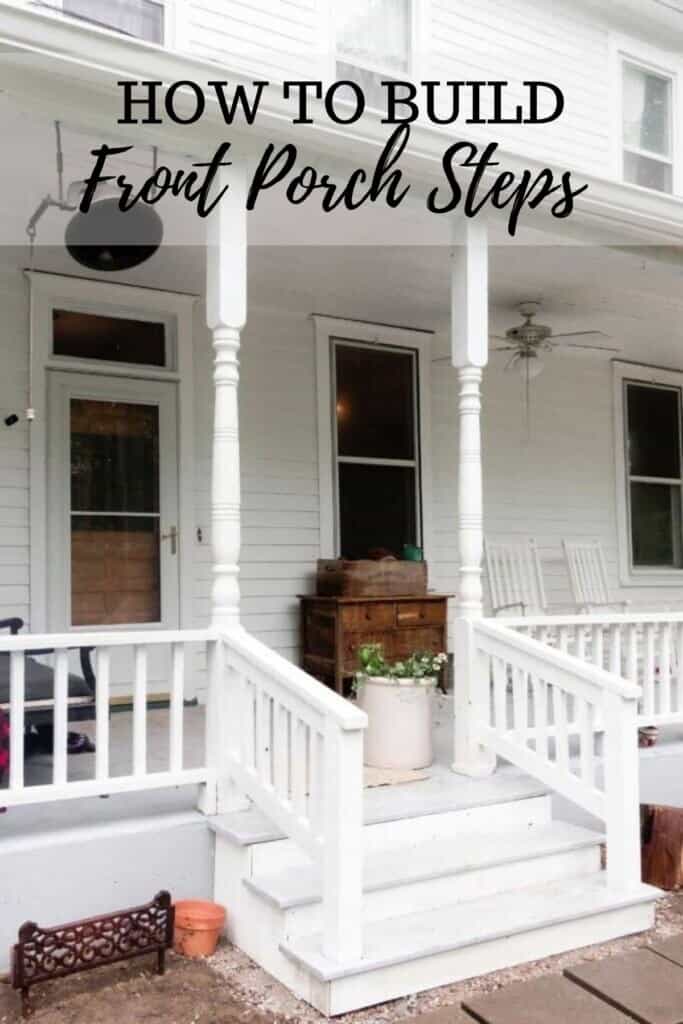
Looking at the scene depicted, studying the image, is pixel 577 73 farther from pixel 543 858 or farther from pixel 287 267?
pixel 543 858

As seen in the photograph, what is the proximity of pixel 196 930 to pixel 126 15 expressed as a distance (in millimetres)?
4265

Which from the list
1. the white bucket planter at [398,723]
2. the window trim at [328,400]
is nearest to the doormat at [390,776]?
the white bucket planter at [398,723]

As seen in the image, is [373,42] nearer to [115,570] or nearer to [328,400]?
[328,400]

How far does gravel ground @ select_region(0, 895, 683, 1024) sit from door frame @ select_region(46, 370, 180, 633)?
7.38 ft

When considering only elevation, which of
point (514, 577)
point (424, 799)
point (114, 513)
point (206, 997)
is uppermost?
point (114, 513)

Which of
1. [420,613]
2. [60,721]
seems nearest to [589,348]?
[420,613]

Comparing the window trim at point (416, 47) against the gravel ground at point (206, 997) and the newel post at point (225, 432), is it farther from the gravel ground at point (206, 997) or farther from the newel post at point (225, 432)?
the gravel ground at point (206, 997)

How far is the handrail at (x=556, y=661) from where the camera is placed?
3146mm

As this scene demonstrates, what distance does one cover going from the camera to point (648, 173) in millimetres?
6379

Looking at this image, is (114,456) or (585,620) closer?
(585,620)

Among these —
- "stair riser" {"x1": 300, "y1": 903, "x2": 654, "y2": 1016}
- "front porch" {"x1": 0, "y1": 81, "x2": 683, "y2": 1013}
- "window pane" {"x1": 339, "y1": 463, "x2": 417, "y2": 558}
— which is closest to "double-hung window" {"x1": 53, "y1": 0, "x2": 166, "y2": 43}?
"front porch" {"x1": 0, "y1": 81, "x2": 683, "y2": 1013}

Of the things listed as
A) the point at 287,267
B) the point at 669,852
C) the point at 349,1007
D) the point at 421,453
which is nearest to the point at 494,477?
the point at 421,453

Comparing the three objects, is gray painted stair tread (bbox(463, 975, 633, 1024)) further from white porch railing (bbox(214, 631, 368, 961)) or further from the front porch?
white porch railing (bbox(214, 631, 368, 961))

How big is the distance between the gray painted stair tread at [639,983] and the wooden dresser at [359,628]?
7.89 ft
